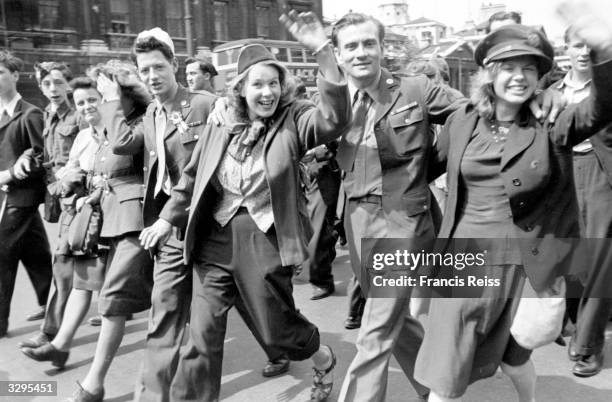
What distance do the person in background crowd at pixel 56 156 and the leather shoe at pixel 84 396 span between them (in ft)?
2.66

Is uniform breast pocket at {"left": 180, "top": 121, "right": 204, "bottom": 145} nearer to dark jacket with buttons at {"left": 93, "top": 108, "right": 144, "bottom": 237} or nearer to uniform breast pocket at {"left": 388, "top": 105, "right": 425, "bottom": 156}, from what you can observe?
dark jacket with buttons at {"left": 93, "top": 108, "right": 144, "bottom": 237}

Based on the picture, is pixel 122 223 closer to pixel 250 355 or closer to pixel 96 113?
pixel 96 113

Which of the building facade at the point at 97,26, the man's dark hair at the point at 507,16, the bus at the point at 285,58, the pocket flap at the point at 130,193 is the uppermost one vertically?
the building facade at the point at 97,26

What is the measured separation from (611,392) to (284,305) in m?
2.02

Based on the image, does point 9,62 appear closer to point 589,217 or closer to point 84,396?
point 84,396

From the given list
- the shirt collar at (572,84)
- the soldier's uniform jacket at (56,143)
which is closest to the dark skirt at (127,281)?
the soldier's uniform jacket at (56,143)

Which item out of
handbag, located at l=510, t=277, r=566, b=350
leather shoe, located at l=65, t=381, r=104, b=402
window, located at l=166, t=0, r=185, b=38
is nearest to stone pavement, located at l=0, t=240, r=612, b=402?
leather shoe, located at l=65, t=381, r=104, b=402

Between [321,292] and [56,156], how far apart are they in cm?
262

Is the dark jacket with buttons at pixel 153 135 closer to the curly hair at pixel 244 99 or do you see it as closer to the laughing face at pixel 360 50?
the curly hair at pixel 244 99

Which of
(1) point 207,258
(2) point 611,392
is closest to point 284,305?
(1) point 207,258

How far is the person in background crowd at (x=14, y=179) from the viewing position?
17.3 ft

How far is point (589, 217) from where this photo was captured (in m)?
4.23

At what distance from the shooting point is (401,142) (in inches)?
132

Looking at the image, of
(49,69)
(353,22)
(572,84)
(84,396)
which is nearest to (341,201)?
(353,22)
